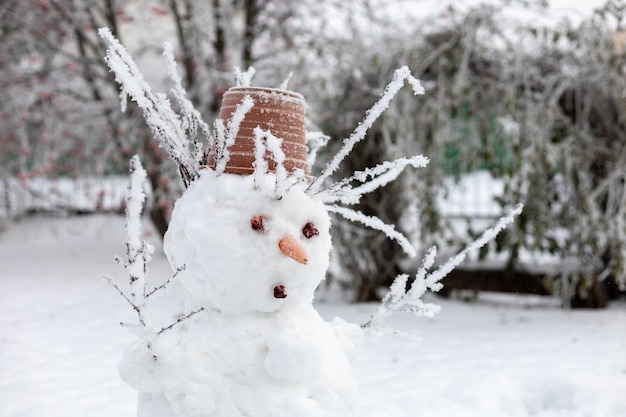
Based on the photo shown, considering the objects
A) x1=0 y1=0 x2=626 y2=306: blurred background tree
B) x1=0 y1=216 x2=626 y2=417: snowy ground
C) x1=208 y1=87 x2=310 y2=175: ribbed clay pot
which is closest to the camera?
x1=208 y1=87 x2=310 y2=175: ribbed clay pot

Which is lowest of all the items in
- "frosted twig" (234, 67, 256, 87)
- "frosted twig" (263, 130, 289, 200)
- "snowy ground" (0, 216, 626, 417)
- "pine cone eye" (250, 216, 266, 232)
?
"snowy ground" (0, 216, 626, 417)

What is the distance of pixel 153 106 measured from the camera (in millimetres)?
1749

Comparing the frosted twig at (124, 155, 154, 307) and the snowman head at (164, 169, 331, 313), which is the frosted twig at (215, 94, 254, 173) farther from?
the frosted twig at (124, 155, 154, 307)

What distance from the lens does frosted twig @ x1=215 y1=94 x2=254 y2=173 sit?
5.11 feet

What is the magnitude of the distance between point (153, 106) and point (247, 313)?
25.7 inches

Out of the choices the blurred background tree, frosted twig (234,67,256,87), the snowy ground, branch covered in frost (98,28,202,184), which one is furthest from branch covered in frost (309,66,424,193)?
the blurred background tree

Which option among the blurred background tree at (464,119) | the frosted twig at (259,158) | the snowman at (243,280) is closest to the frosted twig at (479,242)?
the snowman at (243,280)

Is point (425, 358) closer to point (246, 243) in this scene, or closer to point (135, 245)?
point (246, 243)

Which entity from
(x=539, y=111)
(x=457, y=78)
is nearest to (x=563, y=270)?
(x=539, y=111)

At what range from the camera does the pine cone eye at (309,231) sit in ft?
5.39

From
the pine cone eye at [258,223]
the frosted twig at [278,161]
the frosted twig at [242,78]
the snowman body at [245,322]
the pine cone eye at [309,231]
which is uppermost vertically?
the frosted twig at [242,78]

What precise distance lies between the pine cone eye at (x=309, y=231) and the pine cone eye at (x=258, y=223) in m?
0.12

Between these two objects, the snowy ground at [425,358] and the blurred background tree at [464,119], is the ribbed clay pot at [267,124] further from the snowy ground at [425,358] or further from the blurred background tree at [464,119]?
the blurred background tree at [464,119]

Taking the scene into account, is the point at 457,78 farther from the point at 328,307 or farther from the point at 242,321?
the point at 242,321
